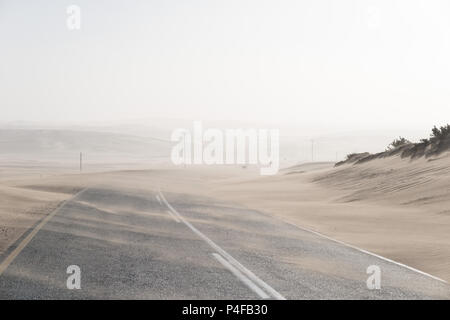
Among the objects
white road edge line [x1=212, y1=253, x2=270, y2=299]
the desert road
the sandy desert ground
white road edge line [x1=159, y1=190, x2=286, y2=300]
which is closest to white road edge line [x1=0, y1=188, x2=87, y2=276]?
the desert road

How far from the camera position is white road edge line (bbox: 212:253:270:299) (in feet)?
24.7

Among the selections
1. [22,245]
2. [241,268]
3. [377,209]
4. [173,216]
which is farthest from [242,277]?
[377,209]

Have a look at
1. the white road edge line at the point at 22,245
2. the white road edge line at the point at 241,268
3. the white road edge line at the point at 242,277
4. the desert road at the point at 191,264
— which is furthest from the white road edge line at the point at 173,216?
the white road edge line at the point at 242,277

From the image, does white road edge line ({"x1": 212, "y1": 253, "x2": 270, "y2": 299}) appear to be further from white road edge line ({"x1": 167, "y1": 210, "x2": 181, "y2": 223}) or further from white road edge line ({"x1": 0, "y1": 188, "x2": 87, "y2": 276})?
white road edge line ({"x1": 167, "y1": 210, "x2": 181, "y2": 223})

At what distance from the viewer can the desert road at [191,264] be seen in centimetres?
766

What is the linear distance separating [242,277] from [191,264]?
1402 millimetres

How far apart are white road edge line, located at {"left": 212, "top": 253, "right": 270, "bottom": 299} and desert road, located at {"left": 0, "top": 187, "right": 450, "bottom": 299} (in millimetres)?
14

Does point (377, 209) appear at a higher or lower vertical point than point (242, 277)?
lower

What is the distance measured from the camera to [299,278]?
876 cm

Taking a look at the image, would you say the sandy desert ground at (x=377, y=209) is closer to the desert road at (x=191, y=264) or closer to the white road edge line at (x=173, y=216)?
the desert road at (x=191, y=264)

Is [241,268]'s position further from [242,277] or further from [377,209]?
[377,209]

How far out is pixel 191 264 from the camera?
9773mm
